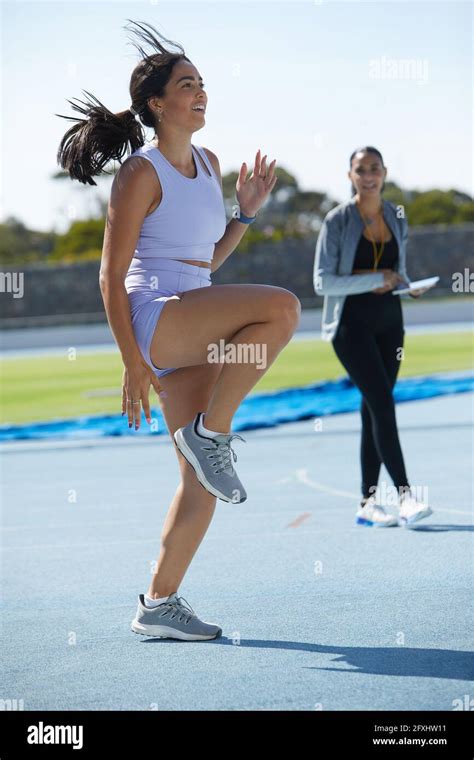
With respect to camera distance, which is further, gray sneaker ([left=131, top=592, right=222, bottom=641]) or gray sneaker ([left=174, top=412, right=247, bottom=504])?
gray sneaker ([left=131, top=592, right=222, bottom=641])

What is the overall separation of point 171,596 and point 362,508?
2287 mm

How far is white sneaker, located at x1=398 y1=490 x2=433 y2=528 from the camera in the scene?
578 centimetres

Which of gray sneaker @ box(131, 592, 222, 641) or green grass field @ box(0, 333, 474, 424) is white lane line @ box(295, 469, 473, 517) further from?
green grass field @ box(0, 333, 474, 424)

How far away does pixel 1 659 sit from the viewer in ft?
13.0

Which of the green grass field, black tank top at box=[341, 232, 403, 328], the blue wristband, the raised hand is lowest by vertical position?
the green grass field

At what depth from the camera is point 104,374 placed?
62.6 feet

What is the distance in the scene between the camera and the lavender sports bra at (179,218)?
3818 mm

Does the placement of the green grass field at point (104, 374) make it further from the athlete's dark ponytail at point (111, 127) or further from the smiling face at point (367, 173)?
the athlete's dark ponytail at point (111, 127)

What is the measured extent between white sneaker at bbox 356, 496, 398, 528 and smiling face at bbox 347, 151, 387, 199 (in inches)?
65.5

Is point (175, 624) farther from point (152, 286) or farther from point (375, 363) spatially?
point (375, 363)

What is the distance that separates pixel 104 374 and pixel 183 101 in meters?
15.4

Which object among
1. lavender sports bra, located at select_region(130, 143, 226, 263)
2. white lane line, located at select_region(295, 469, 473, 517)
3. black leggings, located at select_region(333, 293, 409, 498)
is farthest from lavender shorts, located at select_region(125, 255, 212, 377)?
white lane line, located at select_region(295, 469, 473, 517)
